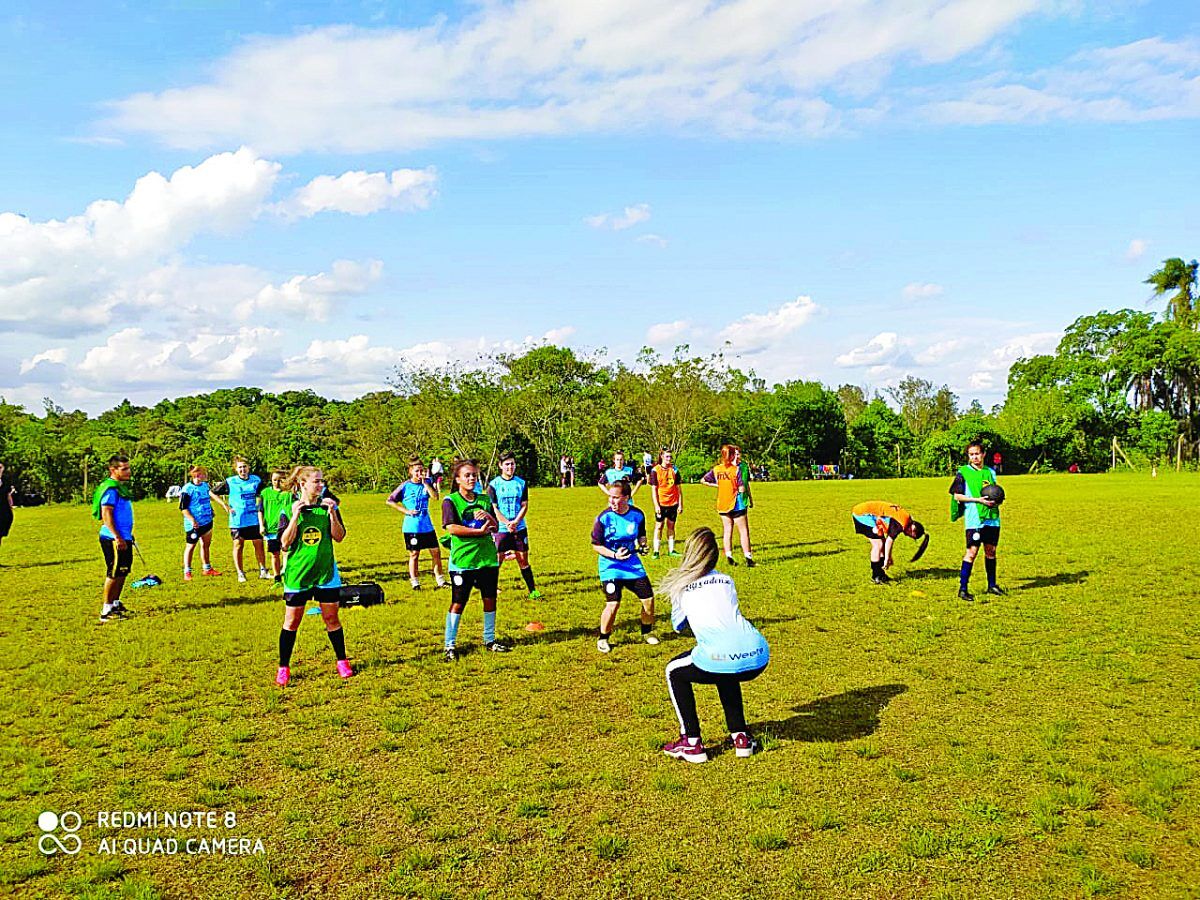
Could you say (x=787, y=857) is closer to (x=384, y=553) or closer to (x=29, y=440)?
(x=384, y=553)

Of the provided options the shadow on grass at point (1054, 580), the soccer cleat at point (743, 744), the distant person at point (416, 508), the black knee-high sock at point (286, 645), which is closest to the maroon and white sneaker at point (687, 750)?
the soccer cleat at point (743, 744)

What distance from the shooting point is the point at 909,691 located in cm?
858

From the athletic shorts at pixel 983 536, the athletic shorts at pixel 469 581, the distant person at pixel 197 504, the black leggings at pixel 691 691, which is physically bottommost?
the black leggings at pixel 691 691

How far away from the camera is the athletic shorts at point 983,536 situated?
42.4 feet

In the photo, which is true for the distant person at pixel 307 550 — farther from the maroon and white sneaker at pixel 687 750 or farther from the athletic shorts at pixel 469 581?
the maroon and white sneaker at pixel 687 750

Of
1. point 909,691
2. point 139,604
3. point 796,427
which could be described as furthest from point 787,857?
point 796,427

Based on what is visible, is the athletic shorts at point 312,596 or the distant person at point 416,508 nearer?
the athletic shorts at point 312,596

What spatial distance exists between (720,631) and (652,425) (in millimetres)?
61612

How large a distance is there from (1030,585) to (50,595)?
16382 mm

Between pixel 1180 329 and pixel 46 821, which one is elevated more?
pixel 1180 329

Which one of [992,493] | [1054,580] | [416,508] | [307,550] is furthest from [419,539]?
[1054,580]

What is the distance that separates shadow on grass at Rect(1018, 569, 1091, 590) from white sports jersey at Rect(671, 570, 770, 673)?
9163 mm

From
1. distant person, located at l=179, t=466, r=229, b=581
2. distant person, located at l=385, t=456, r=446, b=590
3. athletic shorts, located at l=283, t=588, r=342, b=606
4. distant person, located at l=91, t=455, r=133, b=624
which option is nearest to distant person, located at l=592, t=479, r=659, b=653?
athletic shorts, located at l=283, t=588, r=342, b=606

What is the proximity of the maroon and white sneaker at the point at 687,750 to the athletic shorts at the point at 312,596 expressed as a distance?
386 cm
